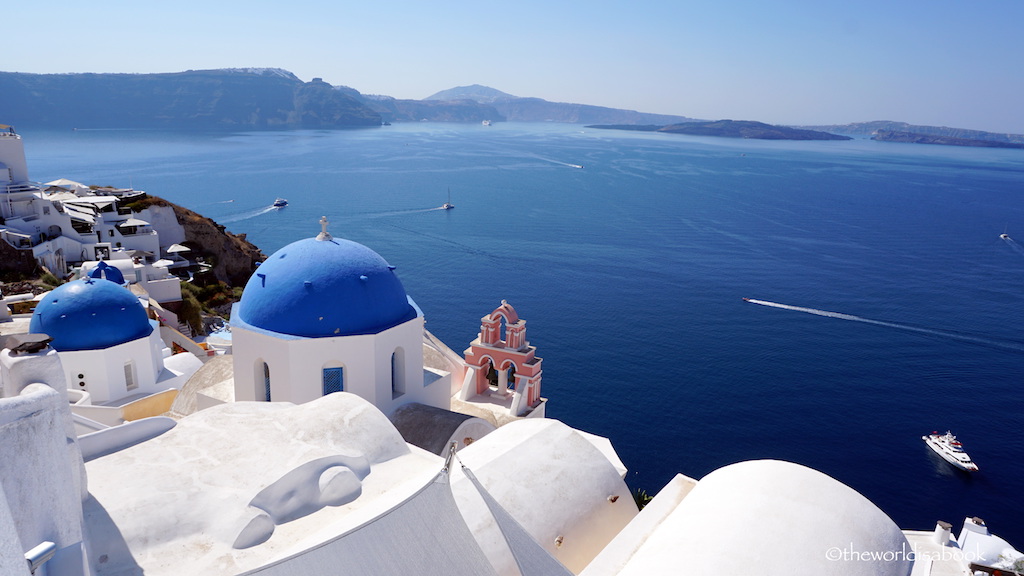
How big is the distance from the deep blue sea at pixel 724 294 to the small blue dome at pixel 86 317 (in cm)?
1911

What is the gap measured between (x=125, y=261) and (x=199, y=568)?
98.5 feet

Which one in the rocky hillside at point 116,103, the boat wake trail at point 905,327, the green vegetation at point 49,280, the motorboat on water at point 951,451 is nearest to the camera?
the motorboat on water at point 951,451

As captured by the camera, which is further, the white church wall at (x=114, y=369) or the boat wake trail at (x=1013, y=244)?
the boat wake trail at (x=1013, y=244)

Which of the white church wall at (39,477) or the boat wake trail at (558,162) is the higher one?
the white church wall at (39,477)

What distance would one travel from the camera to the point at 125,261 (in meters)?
31.7

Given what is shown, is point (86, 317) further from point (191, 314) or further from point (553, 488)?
point (191, 314)

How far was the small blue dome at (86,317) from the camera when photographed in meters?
16.1

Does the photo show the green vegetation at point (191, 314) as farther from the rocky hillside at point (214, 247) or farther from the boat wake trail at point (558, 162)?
the boat wake trail at point (558, 162)

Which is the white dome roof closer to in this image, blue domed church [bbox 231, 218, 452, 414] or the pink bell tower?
blue domed church [bbox 231, 218, 452, 414]

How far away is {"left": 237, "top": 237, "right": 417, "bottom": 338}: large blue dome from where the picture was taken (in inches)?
500

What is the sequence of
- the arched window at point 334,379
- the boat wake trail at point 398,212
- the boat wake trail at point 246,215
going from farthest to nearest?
the boat wake trail at point 398,212
the boat wake trail at point 246,215
the arched window at point 334,379

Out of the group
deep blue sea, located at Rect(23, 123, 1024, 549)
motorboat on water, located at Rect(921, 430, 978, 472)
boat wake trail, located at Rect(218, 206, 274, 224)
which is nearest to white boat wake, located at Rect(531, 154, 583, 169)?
deep blue sea, located at Rect(23, 123, 1024, 549)

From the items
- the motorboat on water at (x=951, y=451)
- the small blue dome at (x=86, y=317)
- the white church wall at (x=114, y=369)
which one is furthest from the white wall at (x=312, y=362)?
the motorboat on water at (x=951, y=451)

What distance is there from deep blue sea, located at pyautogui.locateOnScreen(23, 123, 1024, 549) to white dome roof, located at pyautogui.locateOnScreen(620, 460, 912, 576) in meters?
17.7
